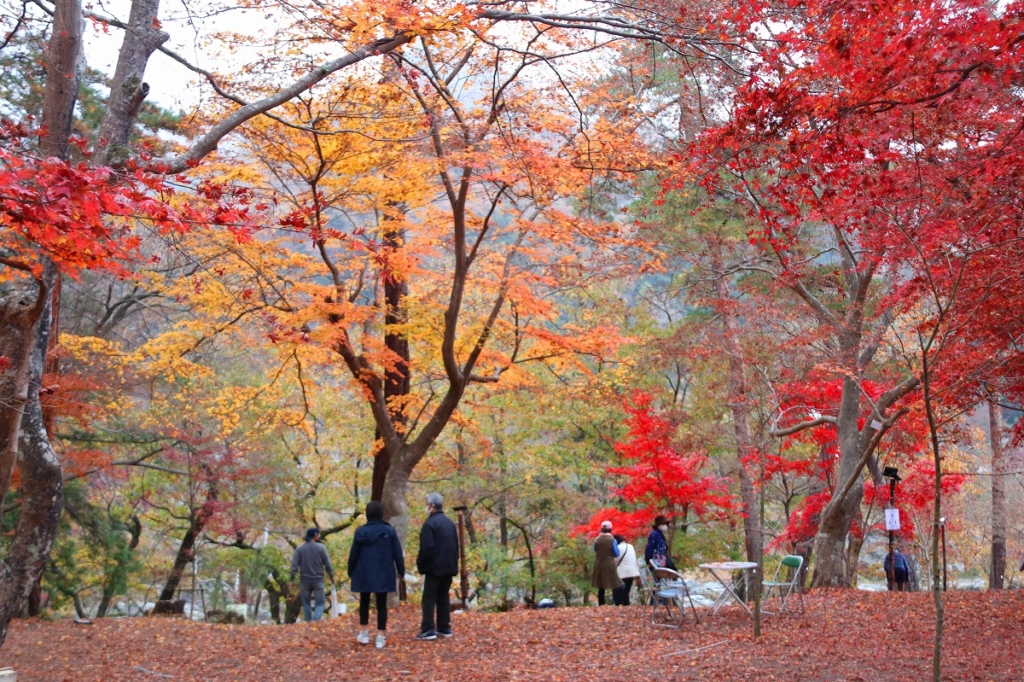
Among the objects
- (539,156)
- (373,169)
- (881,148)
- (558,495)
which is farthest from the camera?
(558,495)

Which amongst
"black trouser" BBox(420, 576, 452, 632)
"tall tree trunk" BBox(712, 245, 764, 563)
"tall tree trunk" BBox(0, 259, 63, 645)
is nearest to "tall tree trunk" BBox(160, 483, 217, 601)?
"black trouser" BBox(420, 576, 452, 632)

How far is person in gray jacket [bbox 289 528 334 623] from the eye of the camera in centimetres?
1016

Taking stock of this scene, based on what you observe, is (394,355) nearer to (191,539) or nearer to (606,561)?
(606,561)

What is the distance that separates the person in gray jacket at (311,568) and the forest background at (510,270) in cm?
123

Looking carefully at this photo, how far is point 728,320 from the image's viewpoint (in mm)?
14430

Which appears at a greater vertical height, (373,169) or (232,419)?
(373,169)

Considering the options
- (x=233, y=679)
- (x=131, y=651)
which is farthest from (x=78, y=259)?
(x=131, y=651)

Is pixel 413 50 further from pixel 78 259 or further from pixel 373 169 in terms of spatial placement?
pixel 78 259

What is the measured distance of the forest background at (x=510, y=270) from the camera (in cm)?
543

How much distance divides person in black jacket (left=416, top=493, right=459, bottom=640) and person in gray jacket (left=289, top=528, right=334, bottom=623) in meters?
2.57

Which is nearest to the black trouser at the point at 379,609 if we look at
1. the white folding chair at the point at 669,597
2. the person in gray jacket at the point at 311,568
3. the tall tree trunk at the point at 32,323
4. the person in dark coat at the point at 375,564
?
the person in dark coat at the point at 375,564

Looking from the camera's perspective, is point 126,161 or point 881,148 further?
point 881,148

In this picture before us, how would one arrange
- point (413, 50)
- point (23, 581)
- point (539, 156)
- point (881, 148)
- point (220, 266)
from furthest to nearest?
1. point (220, 266)
2. point (539, 156)
3. point (413, 50)
4. point (881, 148)
5. point (23, 581)

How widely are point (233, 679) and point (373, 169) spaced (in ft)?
18.9
